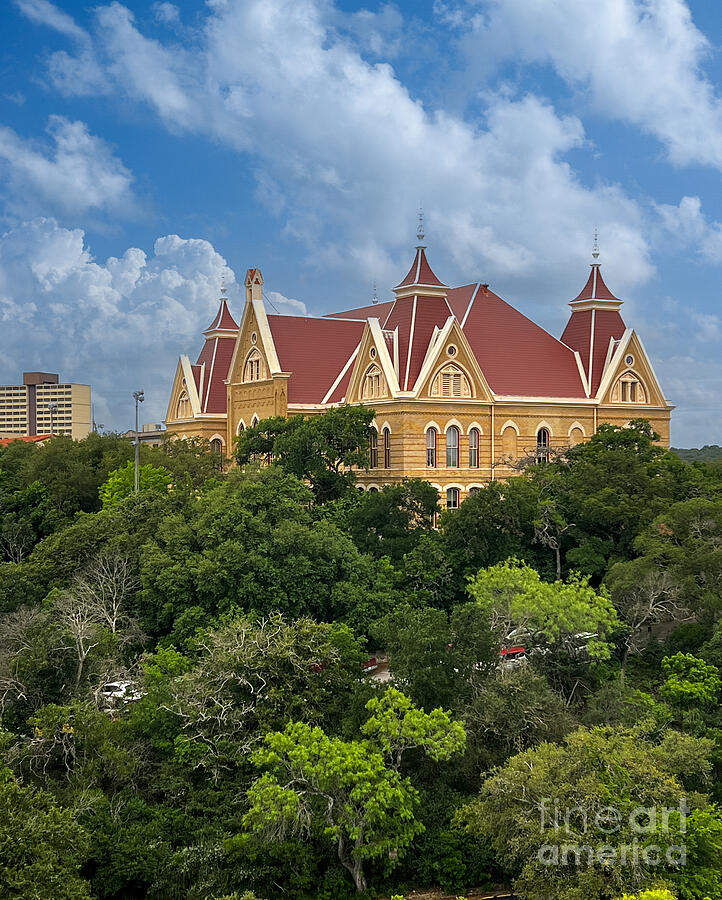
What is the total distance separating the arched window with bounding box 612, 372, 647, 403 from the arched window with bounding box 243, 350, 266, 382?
17.1 m

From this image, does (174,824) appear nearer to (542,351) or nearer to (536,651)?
(536,651)

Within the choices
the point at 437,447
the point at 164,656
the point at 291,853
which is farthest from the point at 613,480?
the point at 291,853

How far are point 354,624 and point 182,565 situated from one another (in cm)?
608

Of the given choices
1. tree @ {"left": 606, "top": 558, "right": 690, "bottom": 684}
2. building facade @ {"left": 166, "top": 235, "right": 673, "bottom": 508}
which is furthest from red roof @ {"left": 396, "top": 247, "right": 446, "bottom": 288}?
tree @ {"left": 606, "top": 558, "right": 690, "bottom": 684}

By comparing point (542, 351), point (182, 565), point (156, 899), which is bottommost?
point (156, 899)

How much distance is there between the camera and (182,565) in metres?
40.6

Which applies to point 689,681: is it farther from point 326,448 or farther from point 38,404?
point 38,404

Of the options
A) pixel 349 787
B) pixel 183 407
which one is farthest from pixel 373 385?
pixel 349 787

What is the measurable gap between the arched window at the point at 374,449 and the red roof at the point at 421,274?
23.3ft

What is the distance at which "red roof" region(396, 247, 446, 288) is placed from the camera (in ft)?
181

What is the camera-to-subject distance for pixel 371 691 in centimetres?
3216

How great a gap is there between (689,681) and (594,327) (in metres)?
27.5

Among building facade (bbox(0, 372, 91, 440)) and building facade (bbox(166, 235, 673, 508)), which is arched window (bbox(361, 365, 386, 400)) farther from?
building facade (bbox(0, 372, 91, 440))

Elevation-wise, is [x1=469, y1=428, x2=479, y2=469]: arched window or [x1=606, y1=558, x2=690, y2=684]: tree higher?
[x1=469, y1=428, x2=479, y2=469]: arched window
